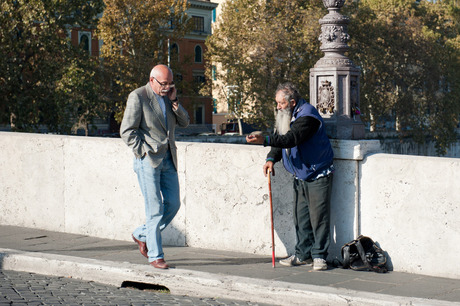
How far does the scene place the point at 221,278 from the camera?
649 cm

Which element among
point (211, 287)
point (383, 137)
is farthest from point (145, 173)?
point (383, 137)

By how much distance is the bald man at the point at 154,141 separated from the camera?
6828mm

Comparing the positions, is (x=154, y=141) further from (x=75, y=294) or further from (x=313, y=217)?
(x=313, y=217)

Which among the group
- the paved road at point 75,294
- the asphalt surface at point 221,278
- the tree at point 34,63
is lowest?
the paved road at point 75,294

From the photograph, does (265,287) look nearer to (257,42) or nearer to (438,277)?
(438,277)

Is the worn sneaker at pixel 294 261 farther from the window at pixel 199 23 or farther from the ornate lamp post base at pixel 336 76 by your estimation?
the window at pixel 199 23

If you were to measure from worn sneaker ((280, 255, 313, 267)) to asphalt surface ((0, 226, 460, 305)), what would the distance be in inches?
4.7

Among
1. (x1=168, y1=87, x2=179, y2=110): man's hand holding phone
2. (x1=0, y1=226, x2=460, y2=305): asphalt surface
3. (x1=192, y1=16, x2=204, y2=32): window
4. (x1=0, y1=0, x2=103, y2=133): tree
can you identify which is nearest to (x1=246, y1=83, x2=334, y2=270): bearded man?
(x1=0, y1=226, x2=460, y2=305): asphalt surface

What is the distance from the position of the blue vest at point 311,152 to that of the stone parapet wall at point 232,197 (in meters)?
0.29

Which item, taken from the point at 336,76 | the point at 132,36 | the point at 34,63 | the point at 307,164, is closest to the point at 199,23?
the point at 132,36

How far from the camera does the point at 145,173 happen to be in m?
6.90

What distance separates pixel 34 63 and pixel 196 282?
27.5 metres

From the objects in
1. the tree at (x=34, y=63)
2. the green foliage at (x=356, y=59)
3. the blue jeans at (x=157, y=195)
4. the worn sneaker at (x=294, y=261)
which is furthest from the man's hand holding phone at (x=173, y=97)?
the green foliage at (x=356, y=59)

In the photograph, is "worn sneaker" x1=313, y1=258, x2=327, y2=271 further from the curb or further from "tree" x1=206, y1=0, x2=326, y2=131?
"tree" x1=206, y1=0, x2=326, y2=131
